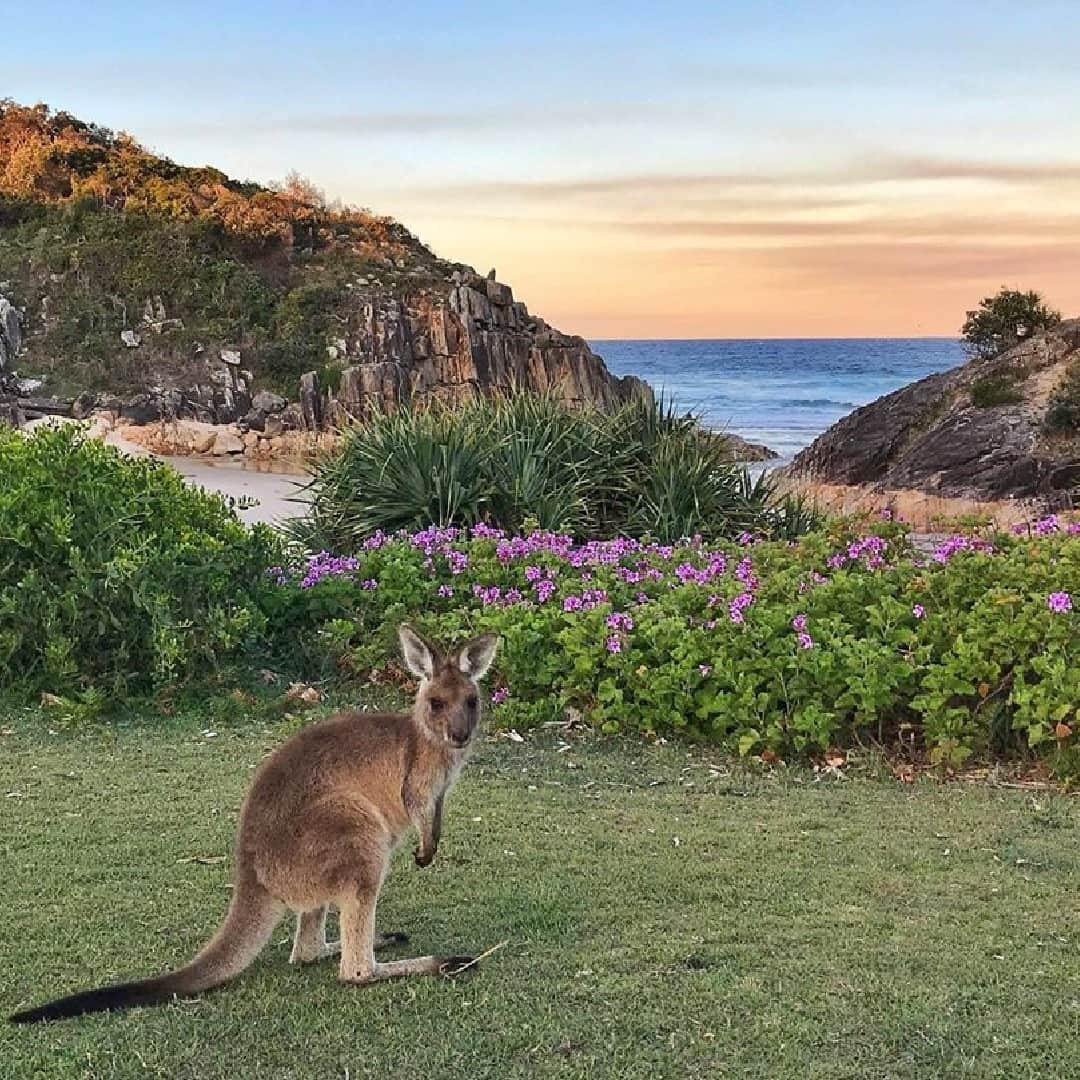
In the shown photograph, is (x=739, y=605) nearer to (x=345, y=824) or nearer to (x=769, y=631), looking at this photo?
(x=769, y=631)

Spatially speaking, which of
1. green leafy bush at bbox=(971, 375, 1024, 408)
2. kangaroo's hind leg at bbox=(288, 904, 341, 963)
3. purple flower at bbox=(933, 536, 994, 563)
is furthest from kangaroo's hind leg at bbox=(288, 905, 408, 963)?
green leafy bush at bbox=(971, 375, 1024, 408)

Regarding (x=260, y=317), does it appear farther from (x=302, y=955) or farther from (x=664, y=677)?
(x=302, y=955)

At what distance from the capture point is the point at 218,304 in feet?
116

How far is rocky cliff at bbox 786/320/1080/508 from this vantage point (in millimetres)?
22109

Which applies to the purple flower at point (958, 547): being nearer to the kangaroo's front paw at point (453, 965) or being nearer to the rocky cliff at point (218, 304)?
the kangaroo's front paw at point (453, 965)

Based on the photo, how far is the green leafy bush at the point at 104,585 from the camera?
8.31 metres

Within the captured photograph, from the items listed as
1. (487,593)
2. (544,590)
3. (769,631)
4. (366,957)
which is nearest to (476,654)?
(366,957)

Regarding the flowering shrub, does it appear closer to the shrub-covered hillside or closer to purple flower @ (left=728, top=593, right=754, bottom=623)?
purple flower @ (left=728, top=593, right=754, bottom=623)

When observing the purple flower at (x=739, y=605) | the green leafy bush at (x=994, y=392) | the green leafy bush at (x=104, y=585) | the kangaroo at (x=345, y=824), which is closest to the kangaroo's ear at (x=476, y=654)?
the kangaroo at (x=345, y=824)

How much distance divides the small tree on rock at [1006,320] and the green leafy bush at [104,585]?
83.7 feet

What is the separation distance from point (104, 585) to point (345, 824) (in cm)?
486

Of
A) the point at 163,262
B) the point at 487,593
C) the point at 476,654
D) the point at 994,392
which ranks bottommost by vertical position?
the point at 487,593

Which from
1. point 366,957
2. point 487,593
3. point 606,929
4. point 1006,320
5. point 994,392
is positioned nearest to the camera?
point 366,957

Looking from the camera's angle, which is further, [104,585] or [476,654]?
[104,585]
